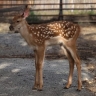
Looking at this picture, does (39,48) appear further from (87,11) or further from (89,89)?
(87,11)

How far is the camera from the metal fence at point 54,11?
54.1 feet

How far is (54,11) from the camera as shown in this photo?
17344 mm

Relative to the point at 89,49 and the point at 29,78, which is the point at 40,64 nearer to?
the point at 29,78

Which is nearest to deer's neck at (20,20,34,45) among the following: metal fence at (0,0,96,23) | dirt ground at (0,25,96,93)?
dirt ground at (0,25,96,93)

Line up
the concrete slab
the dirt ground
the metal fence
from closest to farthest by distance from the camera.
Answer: the concrete slab
the dirt ground
the metal fence

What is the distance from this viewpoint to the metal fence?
54.1 ft

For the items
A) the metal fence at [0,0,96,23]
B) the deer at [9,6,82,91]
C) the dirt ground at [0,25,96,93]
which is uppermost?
the deer at [9,6,82,91]

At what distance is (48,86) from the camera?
8141 millimetres

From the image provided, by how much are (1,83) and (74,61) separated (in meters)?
1.74

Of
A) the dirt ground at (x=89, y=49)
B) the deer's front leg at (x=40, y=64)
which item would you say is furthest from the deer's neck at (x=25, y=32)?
the dirt ground at (x=89, y=49)

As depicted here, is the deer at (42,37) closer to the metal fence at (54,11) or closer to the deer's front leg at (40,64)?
the deer's front leg at (40,64)

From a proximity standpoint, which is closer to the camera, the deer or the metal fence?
the deer

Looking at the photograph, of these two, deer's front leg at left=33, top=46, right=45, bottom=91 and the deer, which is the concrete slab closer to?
deer's front leg at left=33, top=46, right=45, bottom=91

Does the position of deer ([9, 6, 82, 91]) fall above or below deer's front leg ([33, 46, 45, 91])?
above
